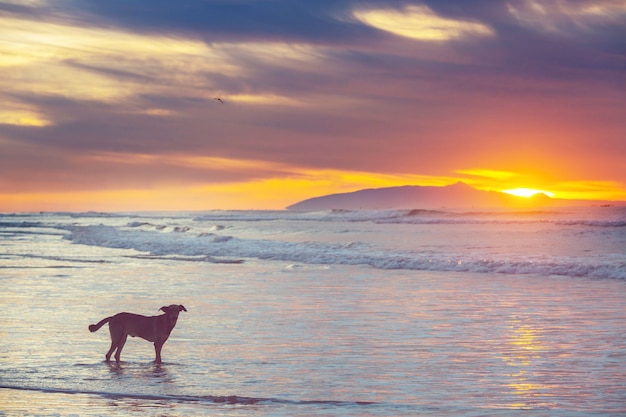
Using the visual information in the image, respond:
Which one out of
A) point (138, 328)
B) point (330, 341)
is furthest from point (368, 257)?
point (138, 328)

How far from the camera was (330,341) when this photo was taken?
12055mm

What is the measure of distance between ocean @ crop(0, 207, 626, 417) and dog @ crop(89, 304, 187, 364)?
0.25 m

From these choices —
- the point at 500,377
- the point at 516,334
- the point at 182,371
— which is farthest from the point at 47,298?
the point at 500,377

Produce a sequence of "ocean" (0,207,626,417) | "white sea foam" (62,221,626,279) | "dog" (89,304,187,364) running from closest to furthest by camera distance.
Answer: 1. "ocean" (0,207,626,417)
2. "dog" (89,304,187,364)
3. "white sea foam" (62,221,626,279)

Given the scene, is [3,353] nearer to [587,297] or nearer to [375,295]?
[375,295]

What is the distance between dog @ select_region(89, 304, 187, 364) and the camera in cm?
1047

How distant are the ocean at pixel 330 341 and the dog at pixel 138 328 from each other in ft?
0.80

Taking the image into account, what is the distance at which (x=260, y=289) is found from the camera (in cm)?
1962

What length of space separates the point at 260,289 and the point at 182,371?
9693 mm

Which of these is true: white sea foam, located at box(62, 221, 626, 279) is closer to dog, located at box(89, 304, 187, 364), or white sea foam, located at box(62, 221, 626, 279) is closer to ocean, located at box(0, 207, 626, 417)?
ocean, located at box(0, 207, 626, 417)

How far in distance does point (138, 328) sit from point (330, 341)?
2.87m

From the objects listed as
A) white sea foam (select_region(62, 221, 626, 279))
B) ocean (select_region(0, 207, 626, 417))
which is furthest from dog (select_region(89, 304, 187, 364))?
white sea foam (select_region(62, 221, 626, 279))

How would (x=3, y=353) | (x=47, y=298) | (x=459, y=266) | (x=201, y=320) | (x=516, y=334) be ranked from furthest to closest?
(x=459, y=266) → (x=47, y=298) → (x=201, y=320) → (x=516, y=334) → (x=3, y=353)

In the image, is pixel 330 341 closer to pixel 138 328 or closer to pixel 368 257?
pixel 138 328
